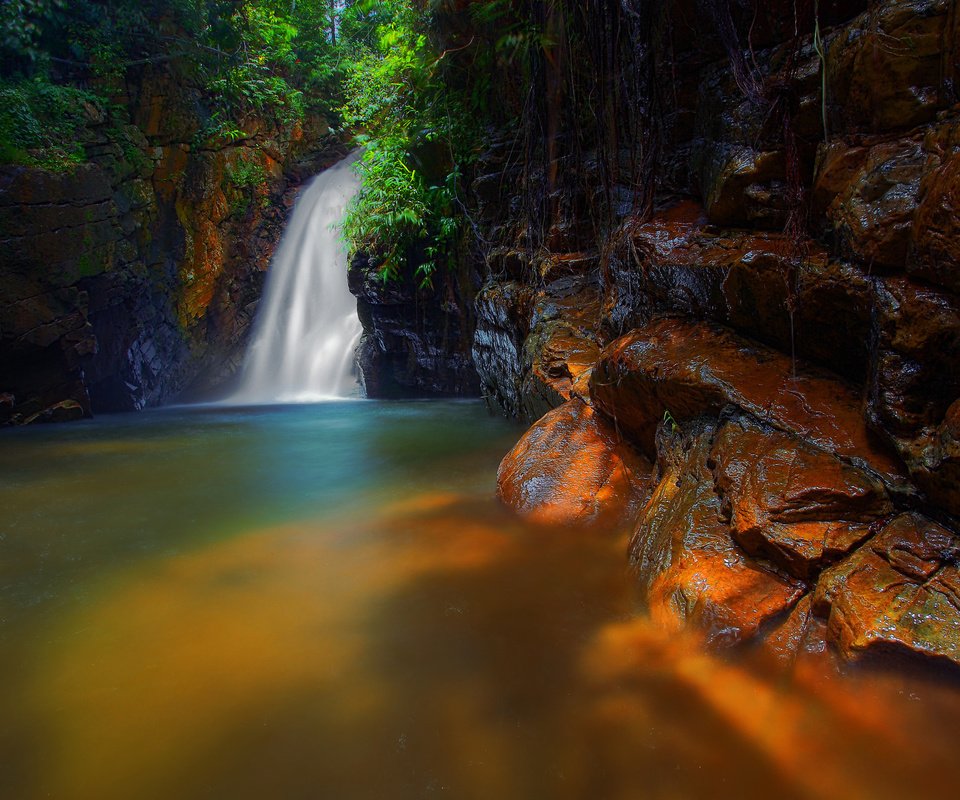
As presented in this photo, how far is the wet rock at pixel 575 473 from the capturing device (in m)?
3.62

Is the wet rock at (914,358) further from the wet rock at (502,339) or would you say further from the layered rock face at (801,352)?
the wet rock at (502,339)

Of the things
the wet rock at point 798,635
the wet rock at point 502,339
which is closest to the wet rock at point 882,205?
the wet rock at point 798,635

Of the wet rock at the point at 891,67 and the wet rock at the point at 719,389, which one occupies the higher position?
the wet rock at the point at 891,67

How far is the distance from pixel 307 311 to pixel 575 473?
453 inches

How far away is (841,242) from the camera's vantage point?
2740 millimetres

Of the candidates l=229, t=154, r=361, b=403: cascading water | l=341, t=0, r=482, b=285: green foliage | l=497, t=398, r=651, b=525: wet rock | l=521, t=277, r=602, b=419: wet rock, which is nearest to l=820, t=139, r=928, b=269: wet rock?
l=497, t=398, r=651, b=525: wet rock

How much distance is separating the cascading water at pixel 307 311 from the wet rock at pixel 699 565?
10.8 m

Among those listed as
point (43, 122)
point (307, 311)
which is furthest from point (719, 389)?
point (307, 311)

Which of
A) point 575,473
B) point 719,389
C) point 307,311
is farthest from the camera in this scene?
point 307,311

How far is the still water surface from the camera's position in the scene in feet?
5.32

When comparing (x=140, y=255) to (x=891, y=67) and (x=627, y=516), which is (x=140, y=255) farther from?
(x=891, y=67)

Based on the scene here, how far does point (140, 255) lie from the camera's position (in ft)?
35.4

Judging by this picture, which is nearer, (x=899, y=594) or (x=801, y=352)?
(x=899, y=594)

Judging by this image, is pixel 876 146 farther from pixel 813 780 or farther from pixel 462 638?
pixel 462 638
